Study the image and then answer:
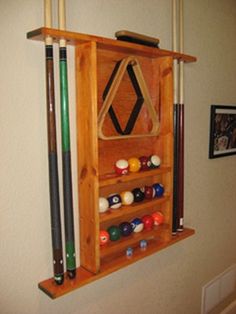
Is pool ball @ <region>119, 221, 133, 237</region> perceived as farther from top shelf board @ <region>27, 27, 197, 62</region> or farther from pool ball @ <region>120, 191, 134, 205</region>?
top shelf board @ <region>27, 27, 197, 62</region>

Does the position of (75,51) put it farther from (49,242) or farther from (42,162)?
(49,242)

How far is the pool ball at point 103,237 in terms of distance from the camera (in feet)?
4.53

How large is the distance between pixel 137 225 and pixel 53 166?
1.95 feet

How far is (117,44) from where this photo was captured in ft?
4.11

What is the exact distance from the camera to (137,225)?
5.01 feet

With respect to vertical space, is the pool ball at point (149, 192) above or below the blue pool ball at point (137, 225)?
above

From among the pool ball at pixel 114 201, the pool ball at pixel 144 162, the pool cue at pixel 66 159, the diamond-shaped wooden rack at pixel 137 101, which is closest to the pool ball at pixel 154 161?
the pool ball at pixel 144 162

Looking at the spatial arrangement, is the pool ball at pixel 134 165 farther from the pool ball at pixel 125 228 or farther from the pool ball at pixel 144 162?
the pool ball at pixel 125 228

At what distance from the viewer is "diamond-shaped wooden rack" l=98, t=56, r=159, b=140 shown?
4.22ft

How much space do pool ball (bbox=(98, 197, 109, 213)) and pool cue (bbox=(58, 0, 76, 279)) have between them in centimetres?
15

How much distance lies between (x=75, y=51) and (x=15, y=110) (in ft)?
1.24

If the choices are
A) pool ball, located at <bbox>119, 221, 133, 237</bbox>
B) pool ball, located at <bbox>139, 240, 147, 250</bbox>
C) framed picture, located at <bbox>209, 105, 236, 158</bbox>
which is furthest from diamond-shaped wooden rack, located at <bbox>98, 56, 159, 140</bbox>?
framed picture, located at <bbox>209, 105, 236, 158</bbox>

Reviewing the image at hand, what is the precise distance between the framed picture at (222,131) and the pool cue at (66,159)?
1214 mm

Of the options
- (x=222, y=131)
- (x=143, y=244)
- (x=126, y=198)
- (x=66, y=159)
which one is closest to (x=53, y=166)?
(x=66, y=159)
